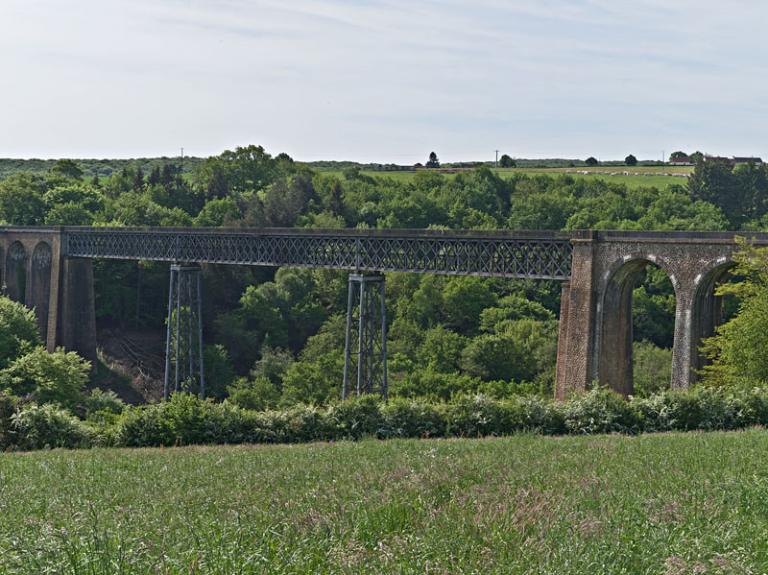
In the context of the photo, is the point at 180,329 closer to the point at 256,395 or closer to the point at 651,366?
the point at 256,395

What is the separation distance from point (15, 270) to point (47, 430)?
156 ft

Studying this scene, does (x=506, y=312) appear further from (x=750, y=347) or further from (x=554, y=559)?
(x=554, y=559)

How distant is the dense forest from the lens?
63781mm

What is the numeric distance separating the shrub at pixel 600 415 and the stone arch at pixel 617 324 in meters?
11.9

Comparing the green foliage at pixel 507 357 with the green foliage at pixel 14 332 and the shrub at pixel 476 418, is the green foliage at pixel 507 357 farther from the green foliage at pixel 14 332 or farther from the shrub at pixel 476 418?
the shrub at pixel 476 418

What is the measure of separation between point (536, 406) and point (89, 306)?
4752 centimetres

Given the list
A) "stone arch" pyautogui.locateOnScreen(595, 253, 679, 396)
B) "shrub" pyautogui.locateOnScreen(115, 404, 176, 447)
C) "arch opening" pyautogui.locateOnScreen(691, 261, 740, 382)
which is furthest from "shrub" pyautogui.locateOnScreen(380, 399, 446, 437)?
"stone arch" pyautogui.locateOnScreen(595, 253, 679, 396)

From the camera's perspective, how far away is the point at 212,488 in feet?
47.6

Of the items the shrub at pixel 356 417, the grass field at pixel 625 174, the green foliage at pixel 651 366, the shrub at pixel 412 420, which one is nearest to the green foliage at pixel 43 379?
the shrub at pixel 356 417

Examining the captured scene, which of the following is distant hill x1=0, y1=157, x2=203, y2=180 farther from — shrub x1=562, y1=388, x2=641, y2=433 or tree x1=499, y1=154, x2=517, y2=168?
shrub x1=562, y1=388, x2=641, y2=433

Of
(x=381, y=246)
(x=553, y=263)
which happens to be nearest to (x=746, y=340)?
(x=553, y=263)

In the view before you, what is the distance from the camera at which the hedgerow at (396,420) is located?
83.5 feet

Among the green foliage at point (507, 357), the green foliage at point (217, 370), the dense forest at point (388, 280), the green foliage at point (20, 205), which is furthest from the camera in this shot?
the green foliage at point (20, 205)

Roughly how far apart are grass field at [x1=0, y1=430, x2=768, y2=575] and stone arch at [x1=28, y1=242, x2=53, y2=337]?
5110 centimetres
